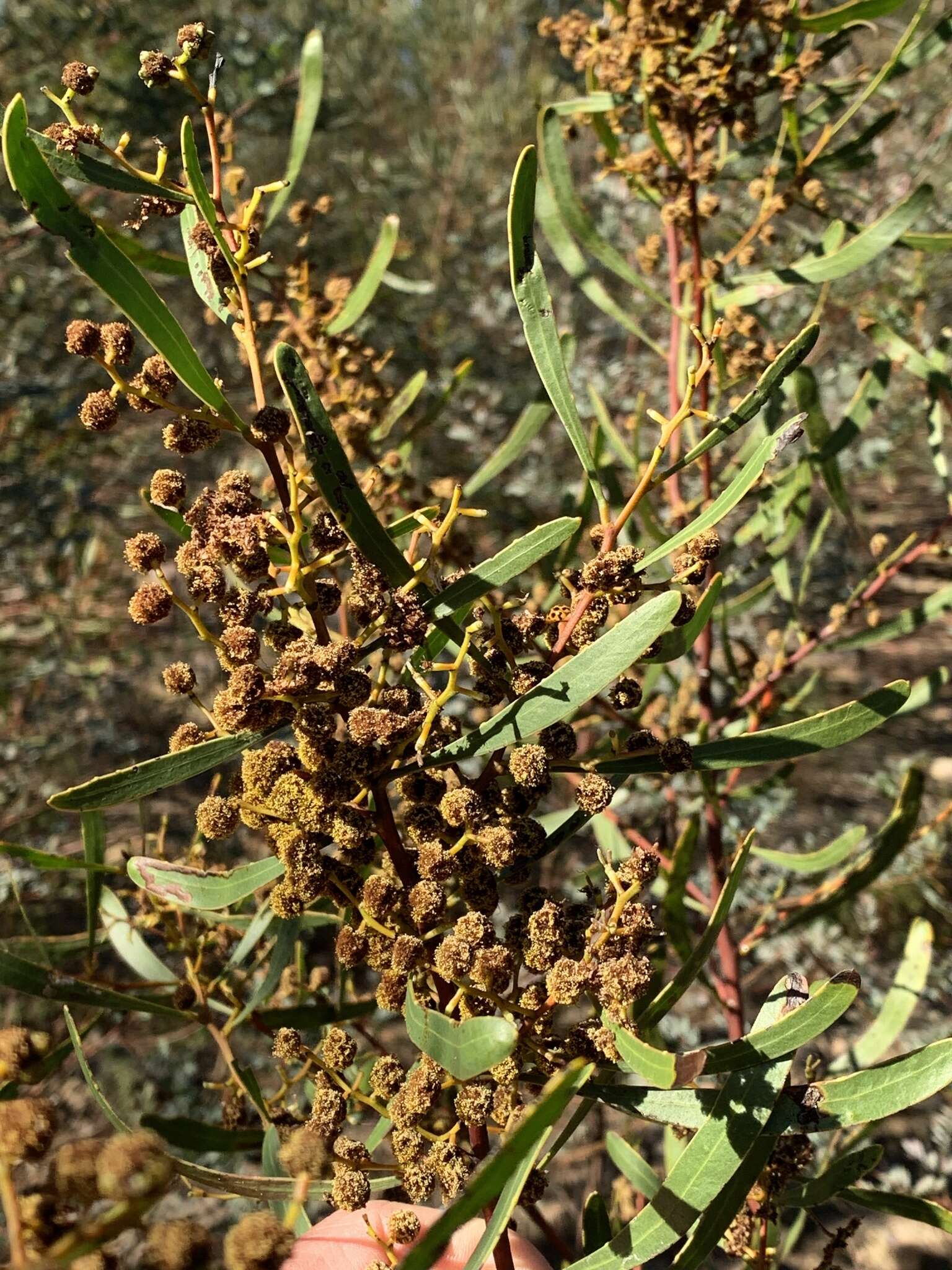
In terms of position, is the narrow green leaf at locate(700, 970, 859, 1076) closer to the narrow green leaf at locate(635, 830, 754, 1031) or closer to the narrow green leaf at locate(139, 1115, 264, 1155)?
the narrow green leaf at locate(635, 830, 754, 1031)

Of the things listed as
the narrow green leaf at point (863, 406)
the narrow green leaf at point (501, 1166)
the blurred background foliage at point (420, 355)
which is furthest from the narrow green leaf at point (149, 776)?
the blurred background foliage at point (420, 355)

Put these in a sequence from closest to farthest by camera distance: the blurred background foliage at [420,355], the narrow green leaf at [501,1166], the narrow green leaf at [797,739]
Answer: the narrow green leaf at [501,1166] < the narrow green leaf at [797,739] < the blurred background foliage at [420,355]

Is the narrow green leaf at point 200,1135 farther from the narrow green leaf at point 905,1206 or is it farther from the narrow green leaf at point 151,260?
the narrow green leaf at point 151,260

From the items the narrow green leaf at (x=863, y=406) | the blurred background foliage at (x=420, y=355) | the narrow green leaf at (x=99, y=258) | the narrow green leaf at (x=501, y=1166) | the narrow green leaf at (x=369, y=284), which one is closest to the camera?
the narrow green leaf at (x=501, y=1166)

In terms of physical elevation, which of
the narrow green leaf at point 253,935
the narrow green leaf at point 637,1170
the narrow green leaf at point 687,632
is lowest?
the narrow green leaf at point 637,1170

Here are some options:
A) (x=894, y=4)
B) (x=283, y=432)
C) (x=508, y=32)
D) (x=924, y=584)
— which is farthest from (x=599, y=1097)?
(x=508, y=32)

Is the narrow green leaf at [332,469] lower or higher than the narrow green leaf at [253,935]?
higher

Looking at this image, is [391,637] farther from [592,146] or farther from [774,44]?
[592,146]
